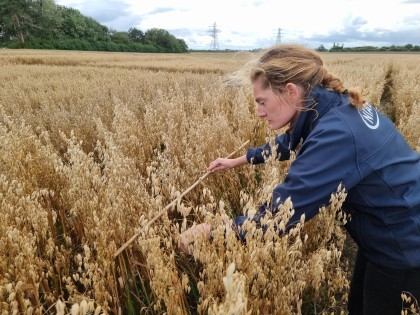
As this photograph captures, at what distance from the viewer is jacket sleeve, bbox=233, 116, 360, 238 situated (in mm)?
1404

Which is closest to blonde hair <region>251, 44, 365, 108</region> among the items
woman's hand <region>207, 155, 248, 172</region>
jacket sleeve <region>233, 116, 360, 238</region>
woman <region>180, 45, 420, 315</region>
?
woman <region>180, 45, 420, 315</region>

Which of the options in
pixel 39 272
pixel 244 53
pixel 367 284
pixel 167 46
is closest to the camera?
pixel 39 272

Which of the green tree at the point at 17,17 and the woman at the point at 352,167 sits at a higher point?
the green tree at the point at 17,17

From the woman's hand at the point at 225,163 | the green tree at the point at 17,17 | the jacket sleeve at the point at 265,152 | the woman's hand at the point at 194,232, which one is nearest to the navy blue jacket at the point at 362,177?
the woman's hand at the point at 194,232

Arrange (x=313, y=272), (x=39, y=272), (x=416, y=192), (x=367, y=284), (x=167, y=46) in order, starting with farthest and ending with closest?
1. (x=167, y=46)
2. (x=367, y=284)
3. (x=416, y=192)
4. (x=39, y=272)
5. (x=313, y=272)

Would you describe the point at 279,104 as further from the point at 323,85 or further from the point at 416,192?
the point at 416,192

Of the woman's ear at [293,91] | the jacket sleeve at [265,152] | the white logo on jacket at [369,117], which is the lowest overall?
the jacket sleeve at [265,152]

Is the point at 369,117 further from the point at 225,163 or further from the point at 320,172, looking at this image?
the point at 225,163

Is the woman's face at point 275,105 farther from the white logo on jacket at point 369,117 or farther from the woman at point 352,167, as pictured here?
the white logo on jacket at point 369,117

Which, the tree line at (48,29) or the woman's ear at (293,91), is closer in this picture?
the woman's ear at (293,91)

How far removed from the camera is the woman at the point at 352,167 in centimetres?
143

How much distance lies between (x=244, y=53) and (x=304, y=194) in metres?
1.71

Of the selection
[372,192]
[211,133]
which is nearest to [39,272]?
[372,192]

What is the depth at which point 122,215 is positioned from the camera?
1.65 meters
